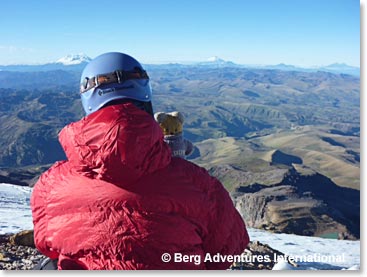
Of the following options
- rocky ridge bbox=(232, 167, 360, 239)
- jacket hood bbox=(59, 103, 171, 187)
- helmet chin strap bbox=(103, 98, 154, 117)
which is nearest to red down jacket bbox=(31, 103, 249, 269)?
jacket hood bbox=(59, 103, 171, 187)

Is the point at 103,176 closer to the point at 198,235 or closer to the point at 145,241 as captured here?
the point at 145,241

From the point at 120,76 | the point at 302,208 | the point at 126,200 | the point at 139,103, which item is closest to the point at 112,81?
the point at 120,76

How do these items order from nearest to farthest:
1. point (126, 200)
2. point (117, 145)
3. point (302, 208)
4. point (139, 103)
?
point (117, 145), point (126, 200), point (139, 103), point (302, 208)

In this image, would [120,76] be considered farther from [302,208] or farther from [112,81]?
[302,208]

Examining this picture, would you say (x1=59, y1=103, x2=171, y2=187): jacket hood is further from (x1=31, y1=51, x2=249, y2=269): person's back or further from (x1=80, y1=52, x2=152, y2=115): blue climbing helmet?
(x1=80, y1=52, x2=152, y2=115): blue climbing helmet

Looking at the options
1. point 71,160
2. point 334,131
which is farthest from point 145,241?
point 334,131

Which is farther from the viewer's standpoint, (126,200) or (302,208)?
(302,208)

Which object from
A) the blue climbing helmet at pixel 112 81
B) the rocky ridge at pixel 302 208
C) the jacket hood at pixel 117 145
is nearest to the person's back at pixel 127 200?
the jacket hood at pixel 117 145
